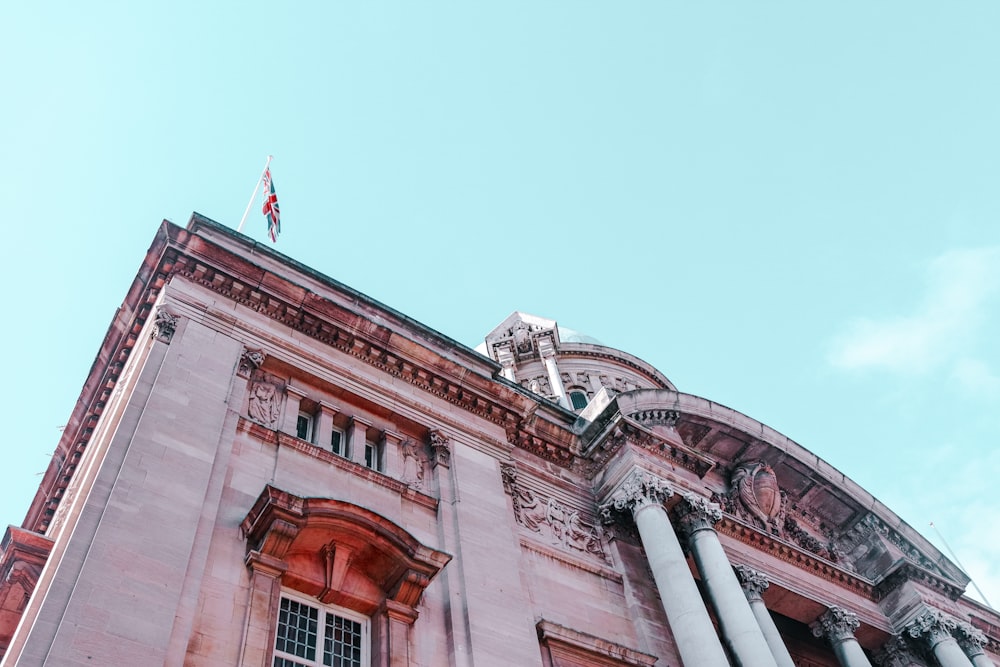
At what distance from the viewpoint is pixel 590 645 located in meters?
18.8

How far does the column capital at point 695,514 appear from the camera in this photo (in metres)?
22.5

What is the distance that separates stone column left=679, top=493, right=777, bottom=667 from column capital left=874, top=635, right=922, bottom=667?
870 centimetres

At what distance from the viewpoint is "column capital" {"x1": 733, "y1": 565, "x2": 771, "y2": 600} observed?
2334 cm

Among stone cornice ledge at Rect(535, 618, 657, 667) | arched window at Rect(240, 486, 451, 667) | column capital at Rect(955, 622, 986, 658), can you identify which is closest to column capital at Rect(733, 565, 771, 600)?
stone cornice ledge at Rect(535, 618, 657, 667)

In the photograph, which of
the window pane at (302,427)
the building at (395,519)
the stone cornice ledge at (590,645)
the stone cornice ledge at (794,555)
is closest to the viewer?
the building at (395,519)

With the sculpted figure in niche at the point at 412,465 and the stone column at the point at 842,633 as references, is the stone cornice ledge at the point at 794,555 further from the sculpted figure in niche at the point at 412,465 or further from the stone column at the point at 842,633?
the sculpted figure in niche at the point at 412,465

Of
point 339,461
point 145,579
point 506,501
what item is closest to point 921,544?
point 506,501

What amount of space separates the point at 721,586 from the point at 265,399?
11.5m

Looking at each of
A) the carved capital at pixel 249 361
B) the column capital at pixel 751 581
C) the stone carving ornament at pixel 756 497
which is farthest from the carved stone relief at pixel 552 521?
the carved capital at pixel 249 361

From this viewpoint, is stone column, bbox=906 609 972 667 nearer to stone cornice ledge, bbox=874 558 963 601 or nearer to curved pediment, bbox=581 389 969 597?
stone cornice ledge, bbox=874 558 963 601

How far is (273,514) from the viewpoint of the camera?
15.3 metres

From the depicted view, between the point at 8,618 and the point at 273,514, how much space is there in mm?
5500

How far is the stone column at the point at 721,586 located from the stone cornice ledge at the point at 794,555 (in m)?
1.39

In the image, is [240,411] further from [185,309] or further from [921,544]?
[921,544]
